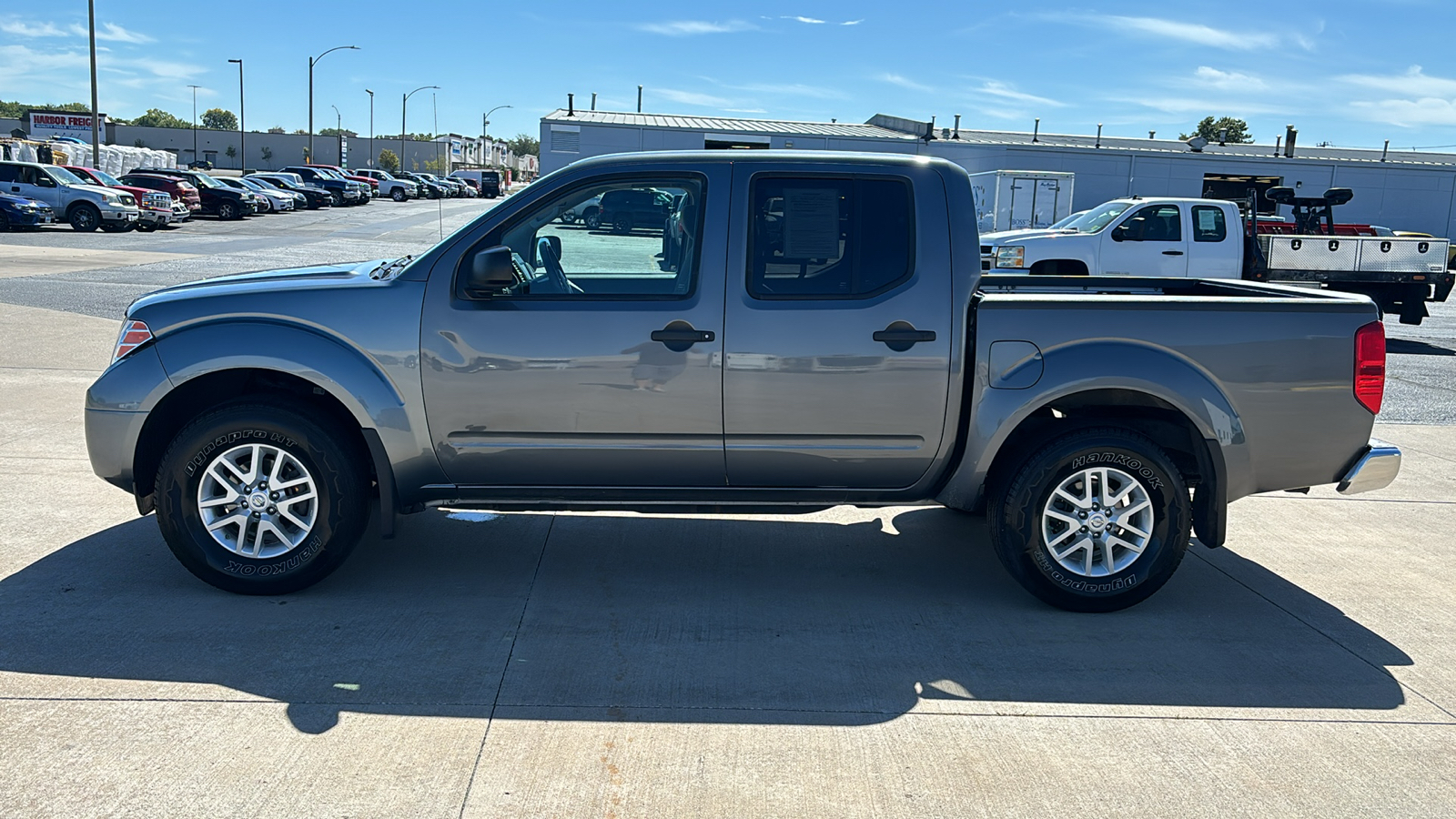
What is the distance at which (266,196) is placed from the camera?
4756 cm

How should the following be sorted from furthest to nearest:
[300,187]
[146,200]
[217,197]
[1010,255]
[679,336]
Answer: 1. [300,187]
2. [217,197]
3. [146,200]
4. [1010,255]
5. [679,336]

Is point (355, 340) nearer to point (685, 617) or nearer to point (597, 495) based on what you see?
point (597, 495)

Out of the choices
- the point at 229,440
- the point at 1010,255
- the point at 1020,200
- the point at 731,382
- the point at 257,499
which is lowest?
the point at 257,499

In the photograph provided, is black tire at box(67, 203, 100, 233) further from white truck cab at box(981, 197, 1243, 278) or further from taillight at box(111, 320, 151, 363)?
taillight at box(111, 320, 151, 363)

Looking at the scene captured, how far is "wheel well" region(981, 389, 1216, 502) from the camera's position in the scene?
16.1 ft

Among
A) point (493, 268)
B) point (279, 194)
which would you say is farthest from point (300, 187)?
point (493, 268)

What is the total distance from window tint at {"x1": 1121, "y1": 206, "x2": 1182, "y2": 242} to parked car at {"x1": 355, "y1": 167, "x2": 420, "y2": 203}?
60104 millimetres

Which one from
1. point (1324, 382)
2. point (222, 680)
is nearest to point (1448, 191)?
point (1324, 382)

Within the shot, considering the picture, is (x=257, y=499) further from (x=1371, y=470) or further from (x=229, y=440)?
(x=1371, y=470)

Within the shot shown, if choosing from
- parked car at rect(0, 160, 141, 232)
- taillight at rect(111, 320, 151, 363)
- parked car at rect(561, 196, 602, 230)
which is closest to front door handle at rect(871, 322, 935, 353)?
parked car at rect(561, 196, 602, 230)

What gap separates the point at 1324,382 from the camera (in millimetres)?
4871

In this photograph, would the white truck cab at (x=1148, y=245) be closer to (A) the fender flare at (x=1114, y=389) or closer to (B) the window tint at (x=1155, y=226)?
(B) the window tint at (x=1155, y=226)

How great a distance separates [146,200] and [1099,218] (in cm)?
2947

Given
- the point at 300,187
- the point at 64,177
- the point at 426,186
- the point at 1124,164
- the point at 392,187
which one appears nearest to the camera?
the point at 64,177
